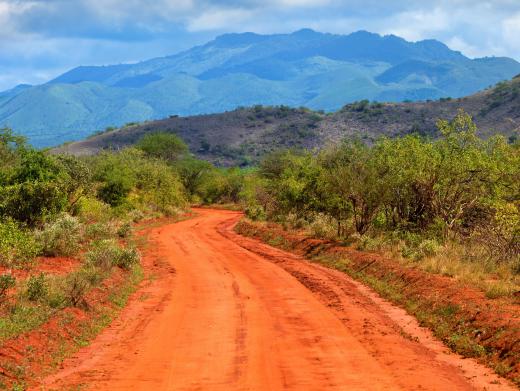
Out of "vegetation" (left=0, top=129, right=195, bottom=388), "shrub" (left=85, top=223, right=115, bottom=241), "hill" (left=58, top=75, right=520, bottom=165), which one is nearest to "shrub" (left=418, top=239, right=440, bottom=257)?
"vegetation" (left=0, top=129, right=195, bottom=388)

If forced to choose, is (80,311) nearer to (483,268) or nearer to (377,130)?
(483,268)

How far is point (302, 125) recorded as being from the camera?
12875cm

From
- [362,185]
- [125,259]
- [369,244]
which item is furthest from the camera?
[362,185]

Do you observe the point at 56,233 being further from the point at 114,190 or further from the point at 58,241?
the point at 114,190

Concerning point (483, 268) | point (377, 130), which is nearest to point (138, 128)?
point (377, 130)

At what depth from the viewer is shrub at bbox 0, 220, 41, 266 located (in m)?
17.1

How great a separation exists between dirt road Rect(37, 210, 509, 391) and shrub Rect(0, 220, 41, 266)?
3.86 metres

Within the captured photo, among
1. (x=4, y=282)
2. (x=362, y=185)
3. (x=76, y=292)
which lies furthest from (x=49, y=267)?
(x=362, y=185)

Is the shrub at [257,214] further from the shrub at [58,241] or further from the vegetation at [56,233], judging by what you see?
the shrub at [58,241]

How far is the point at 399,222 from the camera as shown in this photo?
27.6 meters

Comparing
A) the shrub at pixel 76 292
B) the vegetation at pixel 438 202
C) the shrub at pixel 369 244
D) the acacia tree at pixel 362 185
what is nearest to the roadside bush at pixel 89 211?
the vegetation at pixel 438 202

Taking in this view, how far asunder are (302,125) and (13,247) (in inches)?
4464

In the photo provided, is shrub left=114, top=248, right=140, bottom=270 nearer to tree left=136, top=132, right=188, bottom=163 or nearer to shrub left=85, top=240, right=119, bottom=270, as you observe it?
shrub left=85, top=240, right=119, bottom=270

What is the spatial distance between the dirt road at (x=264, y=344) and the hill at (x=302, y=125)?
83.0 meters
